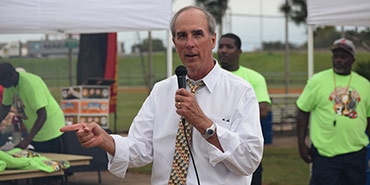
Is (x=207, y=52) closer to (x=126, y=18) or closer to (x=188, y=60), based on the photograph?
(x=188, y=60)

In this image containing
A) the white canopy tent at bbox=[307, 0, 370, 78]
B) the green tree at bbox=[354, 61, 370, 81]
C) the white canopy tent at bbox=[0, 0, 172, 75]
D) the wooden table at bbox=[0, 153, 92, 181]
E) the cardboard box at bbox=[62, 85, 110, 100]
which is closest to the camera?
the white canopy tent at bbox=[307, 0, 370, 78]

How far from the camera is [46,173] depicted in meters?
9.04

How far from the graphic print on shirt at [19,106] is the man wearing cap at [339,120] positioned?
3525mm

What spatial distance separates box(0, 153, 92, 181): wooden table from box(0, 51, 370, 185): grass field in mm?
1644

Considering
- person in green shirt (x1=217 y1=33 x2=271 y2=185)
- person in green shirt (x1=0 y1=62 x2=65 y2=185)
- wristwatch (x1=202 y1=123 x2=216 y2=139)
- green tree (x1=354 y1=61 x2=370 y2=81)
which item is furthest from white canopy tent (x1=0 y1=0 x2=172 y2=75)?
green tree (x1=354 y1=61 x2=370 y2=81)

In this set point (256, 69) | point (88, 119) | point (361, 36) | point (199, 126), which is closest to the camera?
point (199, 126)

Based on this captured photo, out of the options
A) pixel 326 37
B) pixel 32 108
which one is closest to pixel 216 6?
pixel 326 37

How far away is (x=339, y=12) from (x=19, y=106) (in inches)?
163

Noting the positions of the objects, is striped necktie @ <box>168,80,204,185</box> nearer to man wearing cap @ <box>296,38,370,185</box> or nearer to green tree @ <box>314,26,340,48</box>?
man wearing cap @ <box>296,38,370,185</box>

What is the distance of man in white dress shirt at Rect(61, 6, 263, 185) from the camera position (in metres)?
3.83

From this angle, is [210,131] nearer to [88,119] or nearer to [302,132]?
[302,132]

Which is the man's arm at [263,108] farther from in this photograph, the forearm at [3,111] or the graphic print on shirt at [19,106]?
the forearm at [3,111]

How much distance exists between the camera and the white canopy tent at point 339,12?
774 centimetres

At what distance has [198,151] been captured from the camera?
13.2 feet
